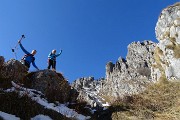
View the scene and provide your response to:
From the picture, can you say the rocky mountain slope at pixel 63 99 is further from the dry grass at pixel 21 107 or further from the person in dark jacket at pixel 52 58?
the person in dark jacket at pixel 52 58

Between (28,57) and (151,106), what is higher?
(28,57)

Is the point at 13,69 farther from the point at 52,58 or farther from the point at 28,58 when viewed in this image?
the point at 52,58

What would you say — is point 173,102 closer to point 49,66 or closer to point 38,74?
point 38,74

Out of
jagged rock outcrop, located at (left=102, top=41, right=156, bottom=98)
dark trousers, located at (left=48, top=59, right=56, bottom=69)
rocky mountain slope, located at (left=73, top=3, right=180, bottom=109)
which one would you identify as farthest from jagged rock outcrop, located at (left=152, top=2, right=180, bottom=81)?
jagged rock outcrop, located at (left=102, top=41, right=156, bottom=98)

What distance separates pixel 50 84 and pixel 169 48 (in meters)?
34.2

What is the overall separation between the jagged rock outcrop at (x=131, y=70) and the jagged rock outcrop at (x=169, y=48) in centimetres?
6750

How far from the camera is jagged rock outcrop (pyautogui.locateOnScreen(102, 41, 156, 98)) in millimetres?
130250


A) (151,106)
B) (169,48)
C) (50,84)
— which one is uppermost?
(169,48)

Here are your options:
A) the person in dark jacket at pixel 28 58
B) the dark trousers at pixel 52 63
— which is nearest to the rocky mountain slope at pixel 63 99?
the person in dark jacket at pixel 28 58

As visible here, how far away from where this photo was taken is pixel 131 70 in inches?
5531

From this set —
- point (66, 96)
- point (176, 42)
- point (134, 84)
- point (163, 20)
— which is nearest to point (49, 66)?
point (66, 96)

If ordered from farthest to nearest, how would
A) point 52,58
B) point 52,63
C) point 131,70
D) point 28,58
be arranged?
point 131,70
point 52,63
point 52,58
point 28,58

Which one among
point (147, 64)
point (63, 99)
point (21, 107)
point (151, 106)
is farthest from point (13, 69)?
point (147, 64)

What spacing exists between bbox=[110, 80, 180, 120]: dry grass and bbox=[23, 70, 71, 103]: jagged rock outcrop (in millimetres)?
3114
